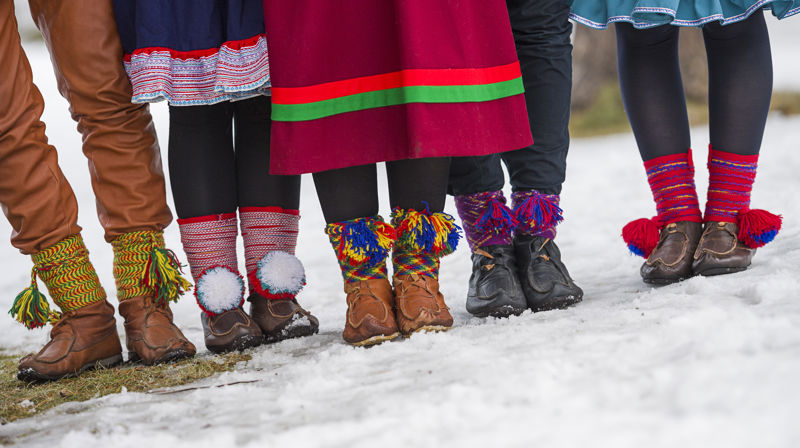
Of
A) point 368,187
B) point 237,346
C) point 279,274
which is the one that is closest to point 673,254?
point 368,187

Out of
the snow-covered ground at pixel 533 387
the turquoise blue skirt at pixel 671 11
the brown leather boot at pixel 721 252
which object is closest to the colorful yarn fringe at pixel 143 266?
the snow-covered ground at pixel 533 387

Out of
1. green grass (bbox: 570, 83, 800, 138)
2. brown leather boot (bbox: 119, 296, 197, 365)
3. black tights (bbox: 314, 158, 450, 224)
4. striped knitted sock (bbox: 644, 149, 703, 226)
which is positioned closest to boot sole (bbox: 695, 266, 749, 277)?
striped knitted sock (bbox: 644, 149, 703, 226)

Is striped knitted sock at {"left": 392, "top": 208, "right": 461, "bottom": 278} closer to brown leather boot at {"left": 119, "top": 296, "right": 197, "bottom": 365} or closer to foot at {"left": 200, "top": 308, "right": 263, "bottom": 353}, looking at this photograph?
foot at {"left": 200, "top": 308, "right": 263, "bottom": 353}

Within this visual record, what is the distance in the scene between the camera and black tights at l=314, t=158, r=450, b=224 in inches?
50.4

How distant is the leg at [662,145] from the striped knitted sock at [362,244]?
640 millimetres

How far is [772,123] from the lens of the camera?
4.95 m

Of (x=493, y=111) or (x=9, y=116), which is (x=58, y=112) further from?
(x=493, y=111)

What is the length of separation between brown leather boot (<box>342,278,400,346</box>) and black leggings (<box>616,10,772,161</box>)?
28.1 inches

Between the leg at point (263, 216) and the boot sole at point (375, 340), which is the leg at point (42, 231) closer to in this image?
the leg at point (263, 216)

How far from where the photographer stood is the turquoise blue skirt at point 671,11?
4.57 ft

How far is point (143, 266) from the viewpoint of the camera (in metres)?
1.37

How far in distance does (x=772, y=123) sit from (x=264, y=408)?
5017mm

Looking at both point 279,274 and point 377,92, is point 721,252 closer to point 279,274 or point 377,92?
point 377,92

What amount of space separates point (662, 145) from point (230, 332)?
40.2 inches
